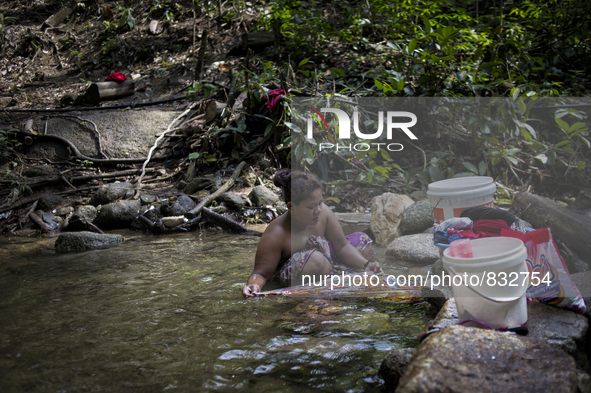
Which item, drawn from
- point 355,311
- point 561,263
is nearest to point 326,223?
point 355,311

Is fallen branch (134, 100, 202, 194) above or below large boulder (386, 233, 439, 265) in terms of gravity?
above

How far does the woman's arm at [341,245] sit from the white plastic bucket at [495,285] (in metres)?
1.41

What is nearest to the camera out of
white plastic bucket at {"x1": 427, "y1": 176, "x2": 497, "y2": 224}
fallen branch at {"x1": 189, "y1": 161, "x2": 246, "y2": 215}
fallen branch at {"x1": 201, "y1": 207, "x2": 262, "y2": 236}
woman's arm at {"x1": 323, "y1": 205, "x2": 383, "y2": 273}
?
white plastic bucket at {"x1": 427, "y1": 176, "x2": 497, "y2": 224}

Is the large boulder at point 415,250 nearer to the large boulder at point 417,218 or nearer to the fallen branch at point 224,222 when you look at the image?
the large boulder at point 417,218

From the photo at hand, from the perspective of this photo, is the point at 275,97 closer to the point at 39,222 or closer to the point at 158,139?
the point at 158,139

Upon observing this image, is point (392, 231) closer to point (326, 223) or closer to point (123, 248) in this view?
point (326, 223)

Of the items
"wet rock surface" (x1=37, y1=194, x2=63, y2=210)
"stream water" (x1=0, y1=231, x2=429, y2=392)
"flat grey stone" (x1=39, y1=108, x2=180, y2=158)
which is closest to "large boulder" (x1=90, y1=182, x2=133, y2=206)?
"wet rock surface" (x1=37, y1=194, x2=63, y2=210)

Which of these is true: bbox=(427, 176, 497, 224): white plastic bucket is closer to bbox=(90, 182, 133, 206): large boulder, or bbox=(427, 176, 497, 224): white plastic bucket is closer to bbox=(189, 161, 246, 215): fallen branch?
bbox=(189, 161, 246, 215): fallen branch

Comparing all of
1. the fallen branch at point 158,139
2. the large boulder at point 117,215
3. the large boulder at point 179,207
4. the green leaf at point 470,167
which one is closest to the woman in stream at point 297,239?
the green leaf at point 470,167

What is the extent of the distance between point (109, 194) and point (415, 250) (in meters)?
4.58

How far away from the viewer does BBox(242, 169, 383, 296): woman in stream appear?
A: 2.65 m

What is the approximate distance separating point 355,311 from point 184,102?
7.77m

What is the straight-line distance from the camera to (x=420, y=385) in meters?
1.12

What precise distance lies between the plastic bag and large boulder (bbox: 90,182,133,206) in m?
5.63
